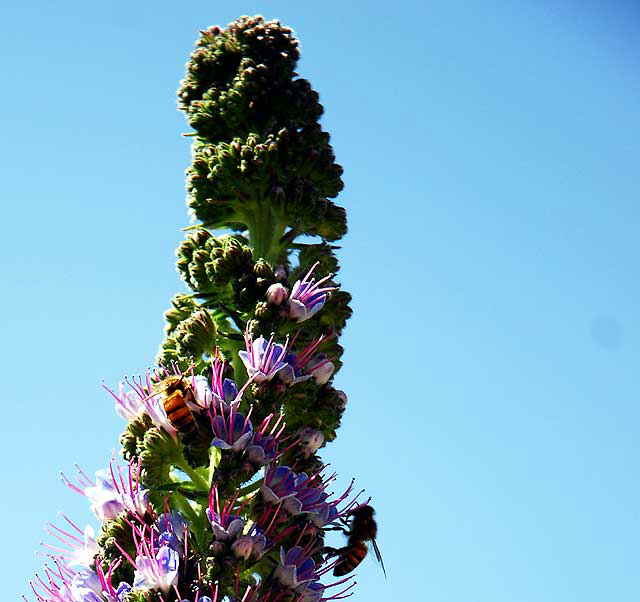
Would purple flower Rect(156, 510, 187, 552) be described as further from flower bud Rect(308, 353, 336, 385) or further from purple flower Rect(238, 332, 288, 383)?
flower bud Rect(308, 353, 336, 385)

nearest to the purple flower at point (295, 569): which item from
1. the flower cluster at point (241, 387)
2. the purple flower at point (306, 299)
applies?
the flower cluster at point (241, 387)

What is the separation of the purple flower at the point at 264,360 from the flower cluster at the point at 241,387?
20 millimetres

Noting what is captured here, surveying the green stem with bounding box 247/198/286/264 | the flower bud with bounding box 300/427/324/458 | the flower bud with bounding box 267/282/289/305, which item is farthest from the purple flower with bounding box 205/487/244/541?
the green stem with bounding box 247/198/286/264

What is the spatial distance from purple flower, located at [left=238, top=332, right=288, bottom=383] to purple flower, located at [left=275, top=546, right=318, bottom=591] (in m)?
1.66

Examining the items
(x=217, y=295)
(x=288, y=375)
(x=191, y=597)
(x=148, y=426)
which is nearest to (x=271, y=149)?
(x=217, y=295)

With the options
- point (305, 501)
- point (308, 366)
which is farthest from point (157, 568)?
point (308, 366)

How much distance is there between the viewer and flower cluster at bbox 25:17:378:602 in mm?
8312

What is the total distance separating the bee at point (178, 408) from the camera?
8562mm

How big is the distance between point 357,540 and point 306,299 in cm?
280

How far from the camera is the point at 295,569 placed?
8.48m

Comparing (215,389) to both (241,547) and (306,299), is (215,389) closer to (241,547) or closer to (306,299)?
(306,299)

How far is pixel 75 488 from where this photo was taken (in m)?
8.94

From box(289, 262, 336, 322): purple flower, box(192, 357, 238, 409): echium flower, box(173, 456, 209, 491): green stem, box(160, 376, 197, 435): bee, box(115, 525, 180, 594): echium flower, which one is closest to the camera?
box(115, 525, 180, 594): echium flower

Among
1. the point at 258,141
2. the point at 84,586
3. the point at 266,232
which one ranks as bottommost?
the point at 84,586
